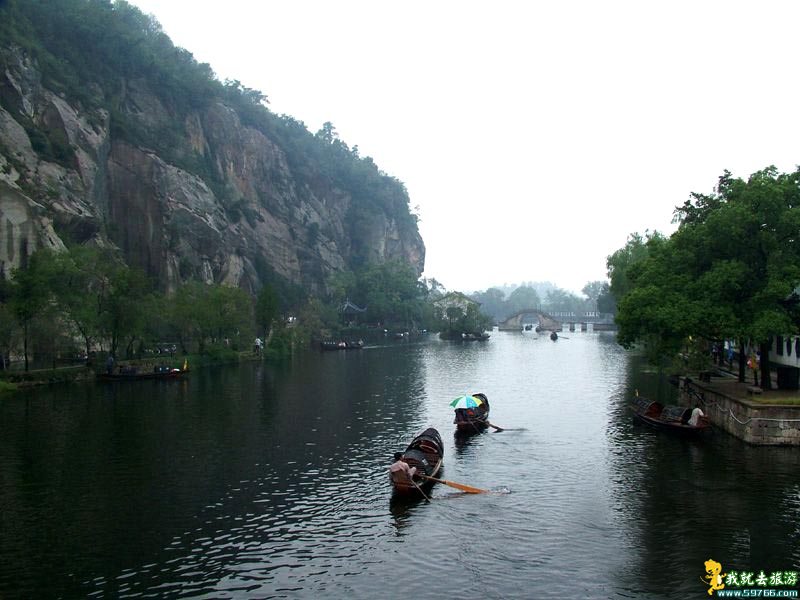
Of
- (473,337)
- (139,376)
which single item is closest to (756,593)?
(139,376)

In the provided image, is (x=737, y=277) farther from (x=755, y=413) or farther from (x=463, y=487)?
(x=463, y=487)

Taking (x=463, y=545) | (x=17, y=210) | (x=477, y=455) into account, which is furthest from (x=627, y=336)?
(x=17, y=210)

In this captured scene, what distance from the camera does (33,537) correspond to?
24.8 metres

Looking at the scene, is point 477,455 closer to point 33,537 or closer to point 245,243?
point 33,537

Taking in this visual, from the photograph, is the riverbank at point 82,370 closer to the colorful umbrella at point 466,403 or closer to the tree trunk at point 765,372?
the colorful umbrella at point 466,403

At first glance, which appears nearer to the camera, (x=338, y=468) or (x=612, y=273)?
(x=338, y=468)

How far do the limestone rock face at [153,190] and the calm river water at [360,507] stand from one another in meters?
39.4

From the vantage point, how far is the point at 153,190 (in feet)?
372

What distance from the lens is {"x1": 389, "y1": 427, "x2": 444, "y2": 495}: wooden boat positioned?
99.1 ft

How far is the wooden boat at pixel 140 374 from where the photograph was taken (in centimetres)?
6912

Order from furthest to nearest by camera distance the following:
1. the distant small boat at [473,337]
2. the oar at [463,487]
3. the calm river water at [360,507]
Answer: the distant small boat at [473,337], the oar at [463,487], the calm river water at [360,507]

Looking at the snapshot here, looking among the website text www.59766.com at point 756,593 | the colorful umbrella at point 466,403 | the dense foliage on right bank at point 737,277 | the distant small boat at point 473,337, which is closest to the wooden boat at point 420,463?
the colorful umbrella at point 466,403

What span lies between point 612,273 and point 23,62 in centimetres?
8927

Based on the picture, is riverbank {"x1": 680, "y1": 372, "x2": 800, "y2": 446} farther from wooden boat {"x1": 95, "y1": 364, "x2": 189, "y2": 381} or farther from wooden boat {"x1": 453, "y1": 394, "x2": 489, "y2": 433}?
wooden boat {"x1": 95, "y1": 364, "x2": 189, "y2": 381}
